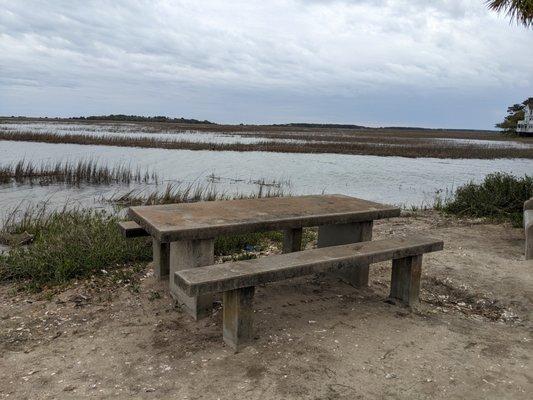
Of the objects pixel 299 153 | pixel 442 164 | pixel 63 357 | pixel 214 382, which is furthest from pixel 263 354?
pixel 299 153

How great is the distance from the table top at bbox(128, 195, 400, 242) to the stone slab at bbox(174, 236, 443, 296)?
31cm

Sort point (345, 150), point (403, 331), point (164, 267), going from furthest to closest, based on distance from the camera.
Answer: point (345, 150)
point (164, 267)
point (403, 331)

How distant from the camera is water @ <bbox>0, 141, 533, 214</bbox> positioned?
1534 centimetres

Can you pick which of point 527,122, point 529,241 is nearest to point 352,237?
point 529,241

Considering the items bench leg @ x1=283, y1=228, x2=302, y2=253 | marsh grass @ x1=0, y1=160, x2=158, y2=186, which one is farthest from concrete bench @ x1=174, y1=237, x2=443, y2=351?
marsh grass @ x1=0, y1=160, x2=158, y2=186

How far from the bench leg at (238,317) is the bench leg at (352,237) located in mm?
1601

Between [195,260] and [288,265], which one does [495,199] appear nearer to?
[288,265]

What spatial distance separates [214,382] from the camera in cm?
295

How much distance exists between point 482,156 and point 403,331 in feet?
113

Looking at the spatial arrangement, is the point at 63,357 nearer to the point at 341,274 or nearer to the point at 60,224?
the point at 341,274

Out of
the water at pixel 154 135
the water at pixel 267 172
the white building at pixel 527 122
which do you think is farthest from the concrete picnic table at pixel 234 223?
the white building at pixel 527 122

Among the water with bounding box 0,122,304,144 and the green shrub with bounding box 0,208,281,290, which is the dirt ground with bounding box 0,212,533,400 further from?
the water with bounding box 0,122,304,144

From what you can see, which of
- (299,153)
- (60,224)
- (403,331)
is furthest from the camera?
(299,153)

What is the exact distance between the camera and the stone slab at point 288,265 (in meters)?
3.08
